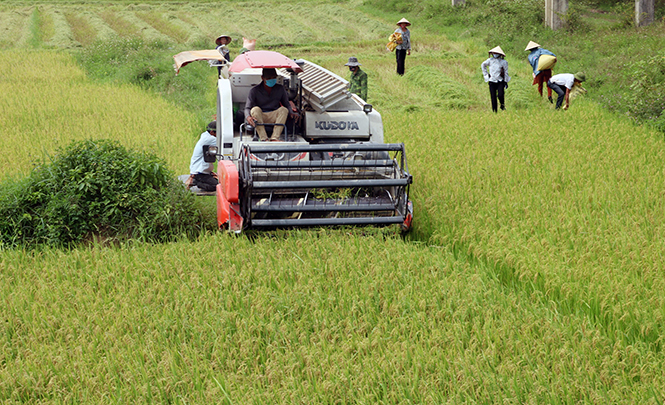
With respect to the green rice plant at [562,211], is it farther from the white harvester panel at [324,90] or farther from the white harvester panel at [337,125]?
the white harvester panel at [324,90]

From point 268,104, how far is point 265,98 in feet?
0.26

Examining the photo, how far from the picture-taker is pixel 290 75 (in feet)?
28.4

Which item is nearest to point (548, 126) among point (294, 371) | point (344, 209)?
point (344, 209)

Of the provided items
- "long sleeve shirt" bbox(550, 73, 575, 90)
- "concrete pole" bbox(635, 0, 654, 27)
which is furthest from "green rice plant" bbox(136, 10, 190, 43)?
"long sleeve shirt" bbox(550, 73, 575, 90)

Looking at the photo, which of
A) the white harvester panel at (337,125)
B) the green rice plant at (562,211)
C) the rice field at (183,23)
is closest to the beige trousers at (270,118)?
the white harvester panel at (337,125)

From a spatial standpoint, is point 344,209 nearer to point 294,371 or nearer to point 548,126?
point 294,371

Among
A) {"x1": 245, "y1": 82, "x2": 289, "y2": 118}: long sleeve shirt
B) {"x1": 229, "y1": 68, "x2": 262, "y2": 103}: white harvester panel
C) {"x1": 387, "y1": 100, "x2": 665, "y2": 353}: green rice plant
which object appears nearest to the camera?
{"x1": 387, "y1": 100, "x2": 665, "y2": 353}: green rice plant

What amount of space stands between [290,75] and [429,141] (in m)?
2.53

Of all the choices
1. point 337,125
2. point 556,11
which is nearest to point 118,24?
point 556,11

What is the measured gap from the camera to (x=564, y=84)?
41.4 feet

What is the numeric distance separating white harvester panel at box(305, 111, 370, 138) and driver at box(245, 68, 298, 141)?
1.08ft

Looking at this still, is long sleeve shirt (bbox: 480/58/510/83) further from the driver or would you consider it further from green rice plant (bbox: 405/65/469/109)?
the driver

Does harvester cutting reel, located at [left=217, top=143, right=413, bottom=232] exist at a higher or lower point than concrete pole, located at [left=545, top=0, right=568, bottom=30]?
lower

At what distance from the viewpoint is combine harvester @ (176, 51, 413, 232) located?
20.5ft
